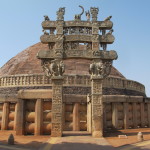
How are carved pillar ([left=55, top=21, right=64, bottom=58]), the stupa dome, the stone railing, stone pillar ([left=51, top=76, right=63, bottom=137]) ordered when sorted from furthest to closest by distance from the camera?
the stupa dome
the stone railing
carved pillar ([left=55, top=21, right=64, bottom=58])
stone pillar ([left=51, top=76, right=63, bottom=137])

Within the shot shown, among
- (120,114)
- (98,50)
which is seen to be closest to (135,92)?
(120,114)

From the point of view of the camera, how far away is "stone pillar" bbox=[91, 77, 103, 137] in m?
9.91

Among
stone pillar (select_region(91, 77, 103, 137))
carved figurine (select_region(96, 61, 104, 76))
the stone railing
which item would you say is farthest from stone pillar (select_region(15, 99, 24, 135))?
the stone railing

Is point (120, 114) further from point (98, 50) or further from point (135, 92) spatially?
point (135, 92)

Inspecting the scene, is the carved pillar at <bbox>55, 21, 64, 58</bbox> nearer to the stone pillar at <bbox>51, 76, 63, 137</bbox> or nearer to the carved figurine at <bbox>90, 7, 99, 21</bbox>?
the stone pillar at <bbox>51, 76, 63, 137</bbox>

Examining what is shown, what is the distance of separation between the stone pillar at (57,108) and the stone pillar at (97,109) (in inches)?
69.6

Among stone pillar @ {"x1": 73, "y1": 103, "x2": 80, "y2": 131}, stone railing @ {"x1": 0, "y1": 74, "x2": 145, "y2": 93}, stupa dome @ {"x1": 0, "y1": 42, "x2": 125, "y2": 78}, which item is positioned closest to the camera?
stone pillar @ {"x1": 73, "y1": 103, "x2": 80, "y2": 131}

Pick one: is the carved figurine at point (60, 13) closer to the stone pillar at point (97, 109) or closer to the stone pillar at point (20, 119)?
the stone pillar at point (97, 109)

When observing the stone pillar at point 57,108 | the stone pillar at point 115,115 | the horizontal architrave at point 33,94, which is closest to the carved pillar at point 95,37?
the stone pillar at point 57,108

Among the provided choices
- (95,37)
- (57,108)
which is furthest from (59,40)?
(57,108)

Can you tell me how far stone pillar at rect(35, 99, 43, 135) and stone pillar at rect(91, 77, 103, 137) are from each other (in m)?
2.93

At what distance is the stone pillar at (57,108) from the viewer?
9.82 meters

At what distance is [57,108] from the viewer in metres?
10.1

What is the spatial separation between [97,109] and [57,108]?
2.18 metres
